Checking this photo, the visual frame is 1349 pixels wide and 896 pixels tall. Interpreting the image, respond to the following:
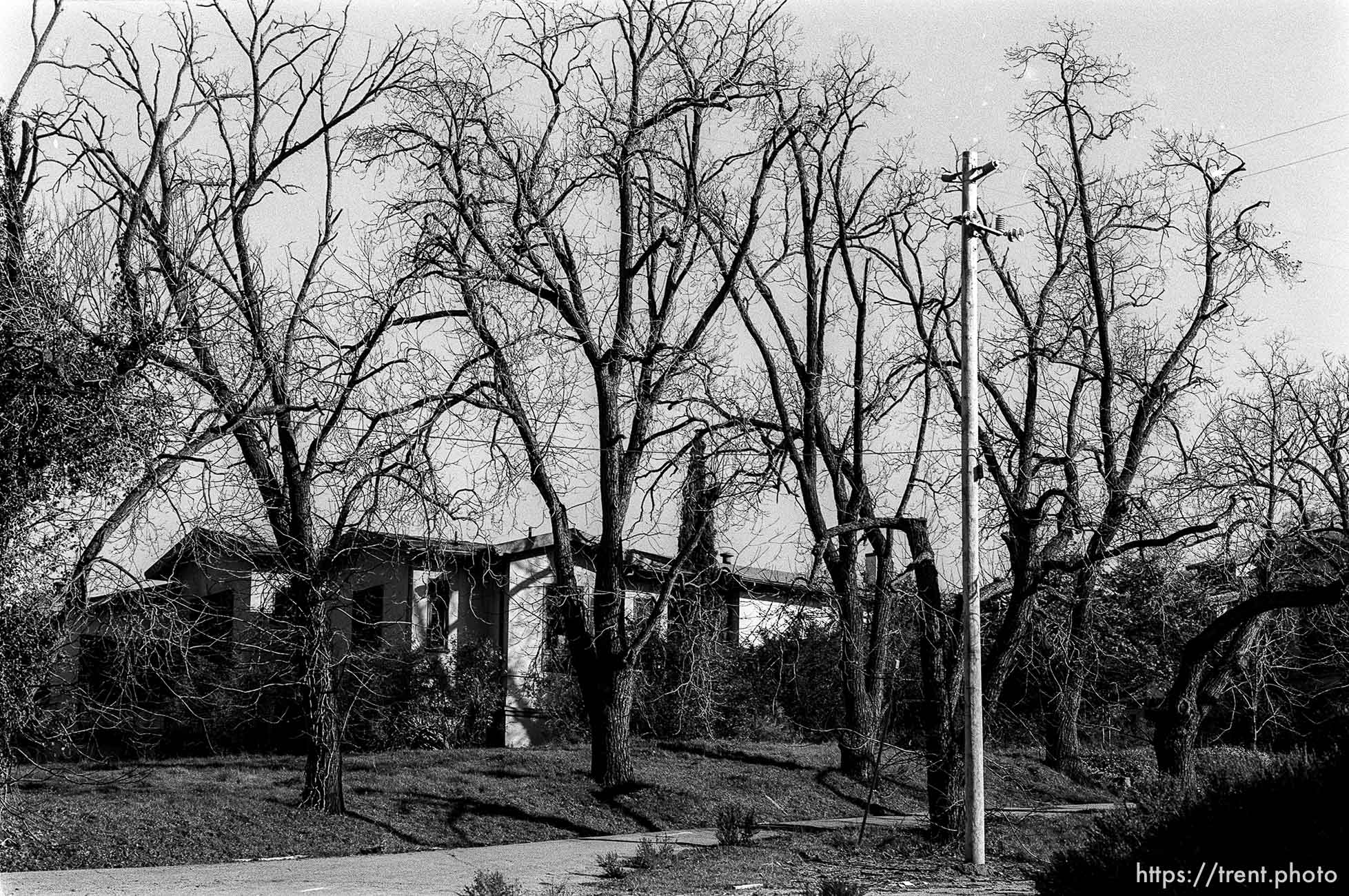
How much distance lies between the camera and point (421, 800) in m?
19.3

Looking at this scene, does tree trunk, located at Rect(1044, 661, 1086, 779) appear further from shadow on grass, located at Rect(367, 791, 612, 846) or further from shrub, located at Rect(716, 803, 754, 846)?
shrub, located at Rect(716, 803, 754, 846)

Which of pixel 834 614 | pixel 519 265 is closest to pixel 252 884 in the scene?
pixel 834 614

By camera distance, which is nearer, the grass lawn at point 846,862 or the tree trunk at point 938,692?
the grass lawn at point 846,862

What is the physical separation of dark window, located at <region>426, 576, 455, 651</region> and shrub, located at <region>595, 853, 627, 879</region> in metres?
13.4

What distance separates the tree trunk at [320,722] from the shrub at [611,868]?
17.7 ft

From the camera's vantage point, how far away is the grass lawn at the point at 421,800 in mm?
15695

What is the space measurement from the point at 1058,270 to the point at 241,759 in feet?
57.7

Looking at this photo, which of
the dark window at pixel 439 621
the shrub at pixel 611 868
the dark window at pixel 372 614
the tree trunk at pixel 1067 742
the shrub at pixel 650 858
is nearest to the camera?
the shrub at pixel 611 868

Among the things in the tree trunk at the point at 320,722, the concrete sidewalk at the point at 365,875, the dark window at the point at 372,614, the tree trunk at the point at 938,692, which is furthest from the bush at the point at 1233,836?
the dark window at the point at 372,614

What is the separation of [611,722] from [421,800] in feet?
11.1

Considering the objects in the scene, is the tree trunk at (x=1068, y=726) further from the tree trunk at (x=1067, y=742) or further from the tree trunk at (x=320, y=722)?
the tree trunk at (x=320, y=722)

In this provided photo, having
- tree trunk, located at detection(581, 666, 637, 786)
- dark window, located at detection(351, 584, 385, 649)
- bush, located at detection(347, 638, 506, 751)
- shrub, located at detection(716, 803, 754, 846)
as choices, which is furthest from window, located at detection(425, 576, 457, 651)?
shrub, located at detection(716, 803, 754, 846)

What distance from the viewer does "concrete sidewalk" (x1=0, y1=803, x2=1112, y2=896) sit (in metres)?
12.4

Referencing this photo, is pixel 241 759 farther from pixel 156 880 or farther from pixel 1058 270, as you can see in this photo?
pixel 1058 270
